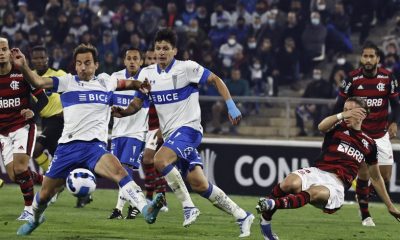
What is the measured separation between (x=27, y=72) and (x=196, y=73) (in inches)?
93.8

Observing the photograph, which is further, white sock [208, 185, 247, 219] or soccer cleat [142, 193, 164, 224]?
white sock [208, 185, 247, 219]

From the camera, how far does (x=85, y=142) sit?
13.6 meters

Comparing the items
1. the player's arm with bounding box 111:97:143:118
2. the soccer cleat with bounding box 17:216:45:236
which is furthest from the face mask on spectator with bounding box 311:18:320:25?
the soccer cleat with bounding box 17:216:45:236

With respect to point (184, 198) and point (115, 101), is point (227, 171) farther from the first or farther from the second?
point (184, 198)

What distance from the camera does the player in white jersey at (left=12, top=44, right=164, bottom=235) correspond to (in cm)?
1324

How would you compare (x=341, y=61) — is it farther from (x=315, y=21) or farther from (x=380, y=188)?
(x=380, y=188)

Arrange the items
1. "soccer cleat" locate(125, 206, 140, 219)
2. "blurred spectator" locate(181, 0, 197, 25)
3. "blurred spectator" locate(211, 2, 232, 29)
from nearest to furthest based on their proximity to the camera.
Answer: "soccer cleat" locate(125, 206, 140, 219) < "blurred spectator" locate(211, 2, 232, 29) < "blurred spectator" locate(181, 0, 197, 25)

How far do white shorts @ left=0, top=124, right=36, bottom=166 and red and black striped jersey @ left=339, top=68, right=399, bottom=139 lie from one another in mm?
4820

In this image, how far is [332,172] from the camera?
1393 cm

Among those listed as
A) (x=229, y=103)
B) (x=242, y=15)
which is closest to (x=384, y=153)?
(x=229, y=103)

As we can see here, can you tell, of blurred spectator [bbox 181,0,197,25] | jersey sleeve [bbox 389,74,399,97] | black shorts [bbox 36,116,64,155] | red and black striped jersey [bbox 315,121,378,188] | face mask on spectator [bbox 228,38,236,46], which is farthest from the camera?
blurred spectator [bbox 181,0,197,25]

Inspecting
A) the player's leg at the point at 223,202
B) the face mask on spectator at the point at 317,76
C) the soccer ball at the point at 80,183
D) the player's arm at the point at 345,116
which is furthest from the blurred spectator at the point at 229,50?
the soccer ball at the point at 80,183

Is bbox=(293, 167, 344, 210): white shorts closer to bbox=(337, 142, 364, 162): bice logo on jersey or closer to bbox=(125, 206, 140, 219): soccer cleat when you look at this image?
bbox=(337, 142, 364, 162): bice logo on jersey

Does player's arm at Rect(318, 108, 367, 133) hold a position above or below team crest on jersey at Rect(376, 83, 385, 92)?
above
